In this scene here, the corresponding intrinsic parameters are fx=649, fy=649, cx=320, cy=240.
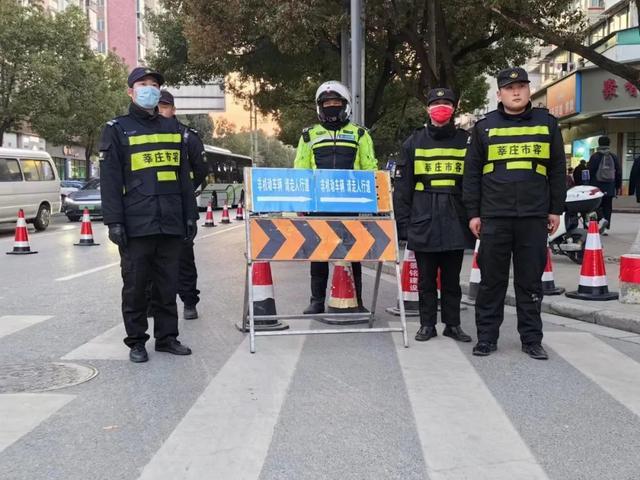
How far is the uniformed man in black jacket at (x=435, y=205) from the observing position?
17.7 ft

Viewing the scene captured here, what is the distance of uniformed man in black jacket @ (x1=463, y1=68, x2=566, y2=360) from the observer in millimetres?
4934

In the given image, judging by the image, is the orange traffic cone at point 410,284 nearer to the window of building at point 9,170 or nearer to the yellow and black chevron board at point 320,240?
the yellow and black chevron board at point 320,240

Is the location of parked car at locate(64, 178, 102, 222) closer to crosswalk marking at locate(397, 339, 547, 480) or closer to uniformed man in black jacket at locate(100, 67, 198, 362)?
uniformed man in black jacket at locate(100, 67, 198, 362)

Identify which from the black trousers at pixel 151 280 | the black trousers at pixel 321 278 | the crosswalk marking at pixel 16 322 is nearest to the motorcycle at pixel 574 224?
the black trousers at pixel 321 278

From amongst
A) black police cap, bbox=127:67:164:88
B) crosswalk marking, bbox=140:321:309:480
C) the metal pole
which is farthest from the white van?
crosswalk marking, bbox=140:321:309:480

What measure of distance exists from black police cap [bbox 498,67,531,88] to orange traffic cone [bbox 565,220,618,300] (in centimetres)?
273

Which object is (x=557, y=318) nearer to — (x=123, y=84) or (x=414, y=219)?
(x=414, y=219)

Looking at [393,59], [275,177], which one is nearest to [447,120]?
[275,177]

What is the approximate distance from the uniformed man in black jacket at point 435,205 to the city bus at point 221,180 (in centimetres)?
2729

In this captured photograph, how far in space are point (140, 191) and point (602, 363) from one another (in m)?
3.72

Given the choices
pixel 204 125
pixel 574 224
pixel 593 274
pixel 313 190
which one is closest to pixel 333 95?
pixel 313 190

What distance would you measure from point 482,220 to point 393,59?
13.6 meters

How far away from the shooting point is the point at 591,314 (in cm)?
645

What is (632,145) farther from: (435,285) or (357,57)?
(435,285)
